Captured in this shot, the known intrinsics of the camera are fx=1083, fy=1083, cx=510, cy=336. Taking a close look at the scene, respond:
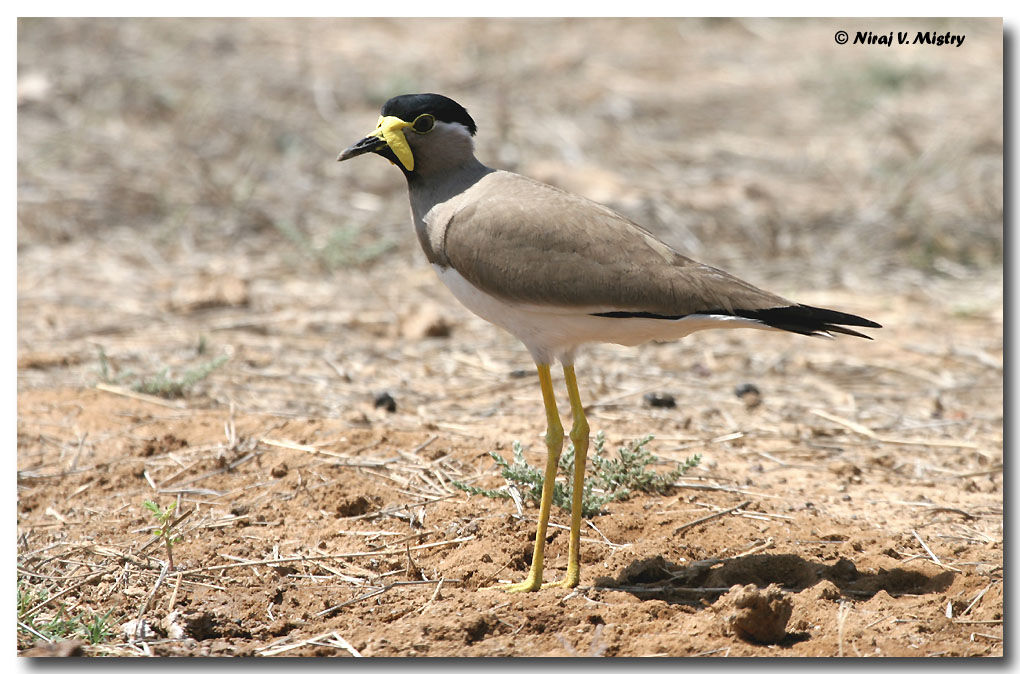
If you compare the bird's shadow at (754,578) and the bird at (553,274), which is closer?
the bird at (553,274)

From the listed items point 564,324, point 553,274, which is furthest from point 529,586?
point 553,274

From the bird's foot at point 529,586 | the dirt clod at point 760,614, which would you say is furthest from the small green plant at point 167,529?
the dirt clod at point 760,614

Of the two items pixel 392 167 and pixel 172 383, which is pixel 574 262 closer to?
pixel 172 383

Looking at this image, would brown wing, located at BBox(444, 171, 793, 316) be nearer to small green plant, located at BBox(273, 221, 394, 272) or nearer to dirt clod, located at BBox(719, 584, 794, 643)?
dirt clod, located at BBox(719, 584, 794, 643)

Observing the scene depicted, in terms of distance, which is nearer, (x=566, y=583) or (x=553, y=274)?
(x=553, y=274)

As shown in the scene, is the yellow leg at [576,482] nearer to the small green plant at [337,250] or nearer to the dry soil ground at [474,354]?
the dry soil ground at [474,354]
